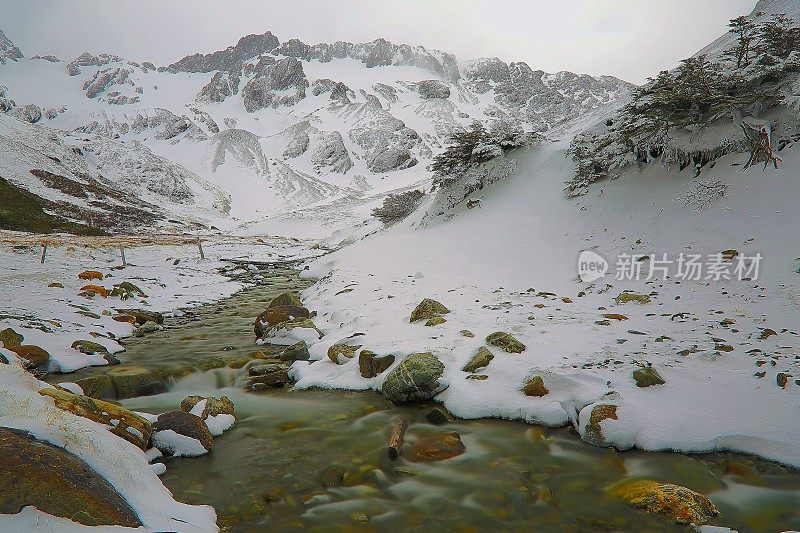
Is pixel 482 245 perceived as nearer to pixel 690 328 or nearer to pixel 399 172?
pixel 690 328

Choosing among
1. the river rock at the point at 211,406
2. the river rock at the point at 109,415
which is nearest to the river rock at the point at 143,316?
the river rock at the point at 211,406

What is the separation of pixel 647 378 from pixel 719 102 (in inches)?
518

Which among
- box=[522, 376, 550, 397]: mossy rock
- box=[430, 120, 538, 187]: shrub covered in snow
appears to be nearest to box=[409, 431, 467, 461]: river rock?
box=[522, 376, 550, 397]: mossy rock

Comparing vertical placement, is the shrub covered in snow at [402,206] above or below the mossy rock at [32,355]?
above

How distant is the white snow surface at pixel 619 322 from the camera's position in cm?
565

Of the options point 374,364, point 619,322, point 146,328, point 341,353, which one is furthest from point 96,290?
point 619,322

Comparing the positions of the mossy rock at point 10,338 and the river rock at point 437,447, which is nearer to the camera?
the river rock at point 437,447

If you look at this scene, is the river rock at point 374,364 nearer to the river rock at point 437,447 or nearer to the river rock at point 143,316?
the river rock at point 437,447

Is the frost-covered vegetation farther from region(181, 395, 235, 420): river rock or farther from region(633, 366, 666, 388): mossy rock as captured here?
region(181, 395, 235, 420): river rock

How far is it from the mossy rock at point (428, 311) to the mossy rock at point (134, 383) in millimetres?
5984

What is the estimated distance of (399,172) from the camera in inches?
5054

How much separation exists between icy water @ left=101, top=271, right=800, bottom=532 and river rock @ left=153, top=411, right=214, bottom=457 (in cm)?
17

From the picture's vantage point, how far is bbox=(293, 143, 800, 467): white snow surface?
5652 millimetres

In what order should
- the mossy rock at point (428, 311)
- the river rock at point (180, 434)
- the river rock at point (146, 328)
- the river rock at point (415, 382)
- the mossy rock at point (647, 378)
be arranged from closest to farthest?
1. the river rock at point (180, 434)
2. the mossy rock at point (647, 378)
3. the river rock at point (415, 382)
4. the mossy rock at point (428, 311)
5. the river rock at point (146, 328)
